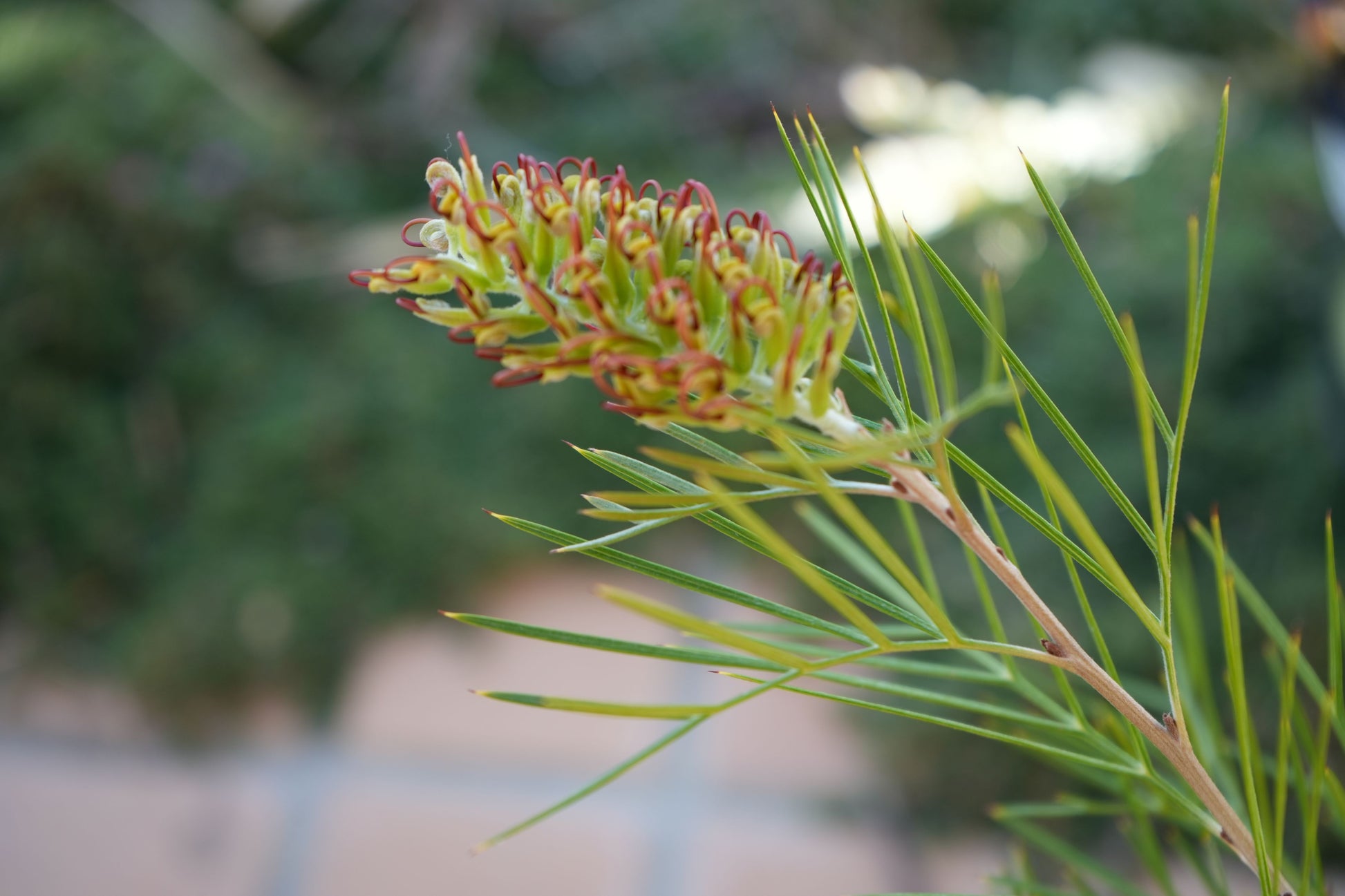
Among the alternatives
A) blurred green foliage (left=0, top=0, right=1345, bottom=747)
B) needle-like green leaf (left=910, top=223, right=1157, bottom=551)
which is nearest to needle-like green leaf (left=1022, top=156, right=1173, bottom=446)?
needle-like green leaf (left=910, top=223, right=1157, bottom=551)

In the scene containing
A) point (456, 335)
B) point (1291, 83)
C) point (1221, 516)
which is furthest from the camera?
point (1291, 83)

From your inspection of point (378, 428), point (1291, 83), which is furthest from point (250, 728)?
point (1291, 83)

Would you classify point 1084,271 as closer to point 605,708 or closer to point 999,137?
point 605,708

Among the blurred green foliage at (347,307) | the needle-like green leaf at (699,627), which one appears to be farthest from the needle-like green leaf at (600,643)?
the blurred green foliage at (347,307)

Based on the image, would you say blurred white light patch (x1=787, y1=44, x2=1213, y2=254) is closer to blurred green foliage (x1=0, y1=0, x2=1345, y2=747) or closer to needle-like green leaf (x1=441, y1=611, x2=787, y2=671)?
blurred green foliage (x1=0, y1=0, x2=1345, y2=747)

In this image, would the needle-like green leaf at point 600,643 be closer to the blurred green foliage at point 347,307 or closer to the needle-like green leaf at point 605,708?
the needle-like green leaf at point 605,708

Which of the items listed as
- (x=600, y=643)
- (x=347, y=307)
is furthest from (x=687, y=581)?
(x=347, y=307)

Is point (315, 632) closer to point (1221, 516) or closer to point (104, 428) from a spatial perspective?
point (104, 428)
